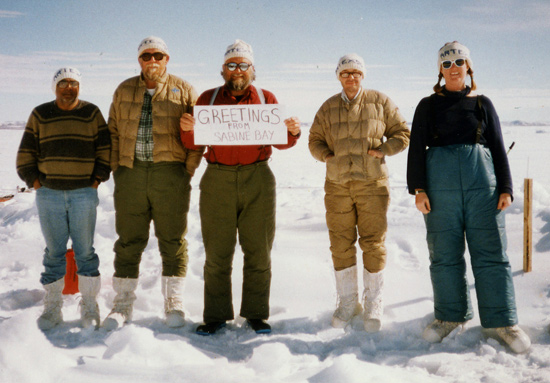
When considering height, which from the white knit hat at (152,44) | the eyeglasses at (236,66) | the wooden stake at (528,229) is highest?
the white knit hat at (152,44)

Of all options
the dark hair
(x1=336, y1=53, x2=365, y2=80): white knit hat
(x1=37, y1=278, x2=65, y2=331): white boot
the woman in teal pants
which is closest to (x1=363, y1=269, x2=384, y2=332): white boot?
the woman in teal pants

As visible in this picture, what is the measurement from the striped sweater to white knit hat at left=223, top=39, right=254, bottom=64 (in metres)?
1.27

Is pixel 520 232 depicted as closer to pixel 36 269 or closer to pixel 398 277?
pixel 398 277

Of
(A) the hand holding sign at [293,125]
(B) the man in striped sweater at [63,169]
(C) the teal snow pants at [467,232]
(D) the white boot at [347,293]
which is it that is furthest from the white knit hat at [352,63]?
(B) the man in striped sweater at [63,169]

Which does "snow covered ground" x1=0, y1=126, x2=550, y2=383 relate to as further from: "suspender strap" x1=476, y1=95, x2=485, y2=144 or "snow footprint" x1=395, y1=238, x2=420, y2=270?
"suspender strap" x1=476, y1=95, x2=485, y2=144

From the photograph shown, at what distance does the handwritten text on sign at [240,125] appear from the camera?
367cm

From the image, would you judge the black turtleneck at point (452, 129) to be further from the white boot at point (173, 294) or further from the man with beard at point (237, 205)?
the white boot at point (173, 294)

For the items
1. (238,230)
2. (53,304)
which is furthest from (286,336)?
(53,304)

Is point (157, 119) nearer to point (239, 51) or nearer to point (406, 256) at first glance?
point (239, 51)

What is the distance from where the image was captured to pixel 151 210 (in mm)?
3945

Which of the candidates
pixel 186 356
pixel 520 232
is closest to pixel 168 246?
pixel 186 356

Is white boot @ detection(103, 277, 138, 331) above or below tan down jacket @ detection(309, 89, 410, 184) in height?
below

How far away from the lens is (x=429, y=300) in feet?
14.5

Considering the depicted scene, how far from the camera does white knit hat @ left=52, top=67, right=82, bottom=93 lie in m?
3.78
